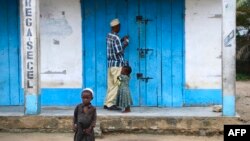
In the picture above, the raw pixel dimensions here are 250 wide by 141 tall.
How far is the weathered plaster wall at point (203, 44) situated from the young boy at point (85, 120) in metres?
3.46

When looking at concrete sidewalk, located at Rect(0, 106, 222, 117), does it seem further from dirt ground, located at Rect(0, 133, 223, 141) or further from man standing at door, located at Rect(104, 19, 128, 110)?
dirt ground, located at Rect(0, 133, 223, 141)

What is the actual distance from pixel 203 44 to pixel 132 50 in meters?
1.28

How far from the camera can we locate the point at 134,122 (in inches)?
319

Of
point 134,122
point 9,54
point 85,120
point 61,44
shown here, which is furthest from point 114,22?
point 85,120

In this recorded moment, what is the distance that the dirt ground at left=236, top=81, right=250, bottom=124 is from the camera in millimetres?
9438

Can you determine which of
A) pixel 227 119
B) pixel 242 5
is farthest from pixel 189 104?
pixel 242 5

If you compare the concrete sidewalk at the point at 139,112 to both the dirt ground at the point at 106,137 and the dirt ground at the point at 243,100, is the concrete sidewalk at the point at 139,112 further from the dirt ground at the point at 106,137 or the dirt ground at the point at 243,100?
the dirt ground at the point at 243,100

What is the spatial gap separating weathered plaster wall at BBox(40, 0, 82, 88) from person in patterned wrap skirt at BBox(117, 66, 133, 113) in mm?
1068

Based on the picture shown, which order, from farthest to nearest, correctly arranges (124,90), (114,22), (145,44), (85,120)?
(145,44) < (114,22) < (124,90) < (85,120)

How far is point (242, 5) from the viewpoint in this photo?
1560cm

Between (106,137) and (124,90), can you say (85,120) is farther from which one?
(124,90)

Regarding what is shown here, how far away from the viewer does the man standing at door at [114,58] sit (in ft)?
28.3

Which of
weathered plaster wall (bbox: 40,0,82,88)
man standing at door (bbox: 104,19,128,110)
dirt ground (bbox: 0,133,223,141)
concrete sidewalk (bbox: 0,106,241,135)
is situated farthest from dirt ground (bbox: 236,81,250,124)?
weathered plaster wall (bbox: 40,0,82,88)

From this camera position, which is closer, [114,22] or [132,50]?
[114,22]
